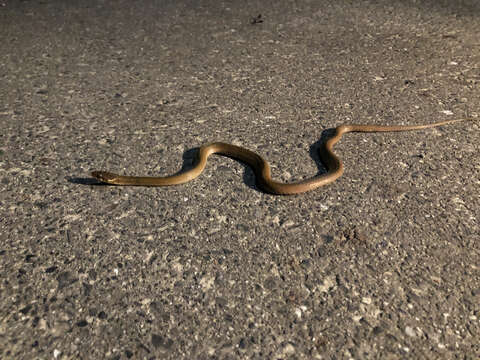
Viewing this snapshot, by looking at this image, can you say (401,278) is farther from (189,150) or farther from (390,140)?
(189,150)

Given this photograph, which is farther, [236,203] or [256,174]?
[256,174]

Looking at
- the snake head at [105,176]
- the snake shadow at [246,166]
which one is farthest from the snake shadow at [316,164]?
the snake head at [105,176]

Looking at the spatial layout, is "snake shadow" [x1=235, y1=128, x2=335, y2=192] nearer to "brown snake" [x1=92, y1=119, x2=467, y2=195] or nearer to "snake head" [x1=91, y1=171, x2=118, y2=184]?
"brown snake" [x1=92, y1=119, x2=467, y2=195]

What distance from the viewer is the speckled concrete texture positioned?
2744mm

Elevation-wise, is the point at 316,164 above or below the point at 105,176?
below

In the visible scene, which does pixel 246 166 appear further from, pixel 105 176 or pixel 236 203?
pixel 105 176

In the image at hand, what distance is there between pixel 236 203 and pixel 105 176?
1.08 meters

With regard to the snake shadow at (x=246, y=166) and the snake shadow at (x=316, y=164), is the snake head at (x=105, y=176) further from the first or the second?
the snake shadow at (x=316, y=164)

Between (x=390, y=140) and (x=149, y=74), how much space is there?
2974 millimetres

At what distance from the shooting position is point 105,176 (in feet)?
12.9

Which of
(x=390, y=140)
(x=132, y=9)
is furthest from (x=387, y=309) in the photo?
(x=132, y=9)

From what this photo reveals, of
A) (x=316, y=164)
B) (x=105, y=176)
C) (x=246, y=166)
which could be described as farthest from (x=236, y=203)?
(x=105, y=176)

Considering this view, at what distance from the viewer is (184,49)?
6645 millimetres

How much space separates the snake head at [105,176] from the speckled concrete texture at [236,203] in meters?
0.06
